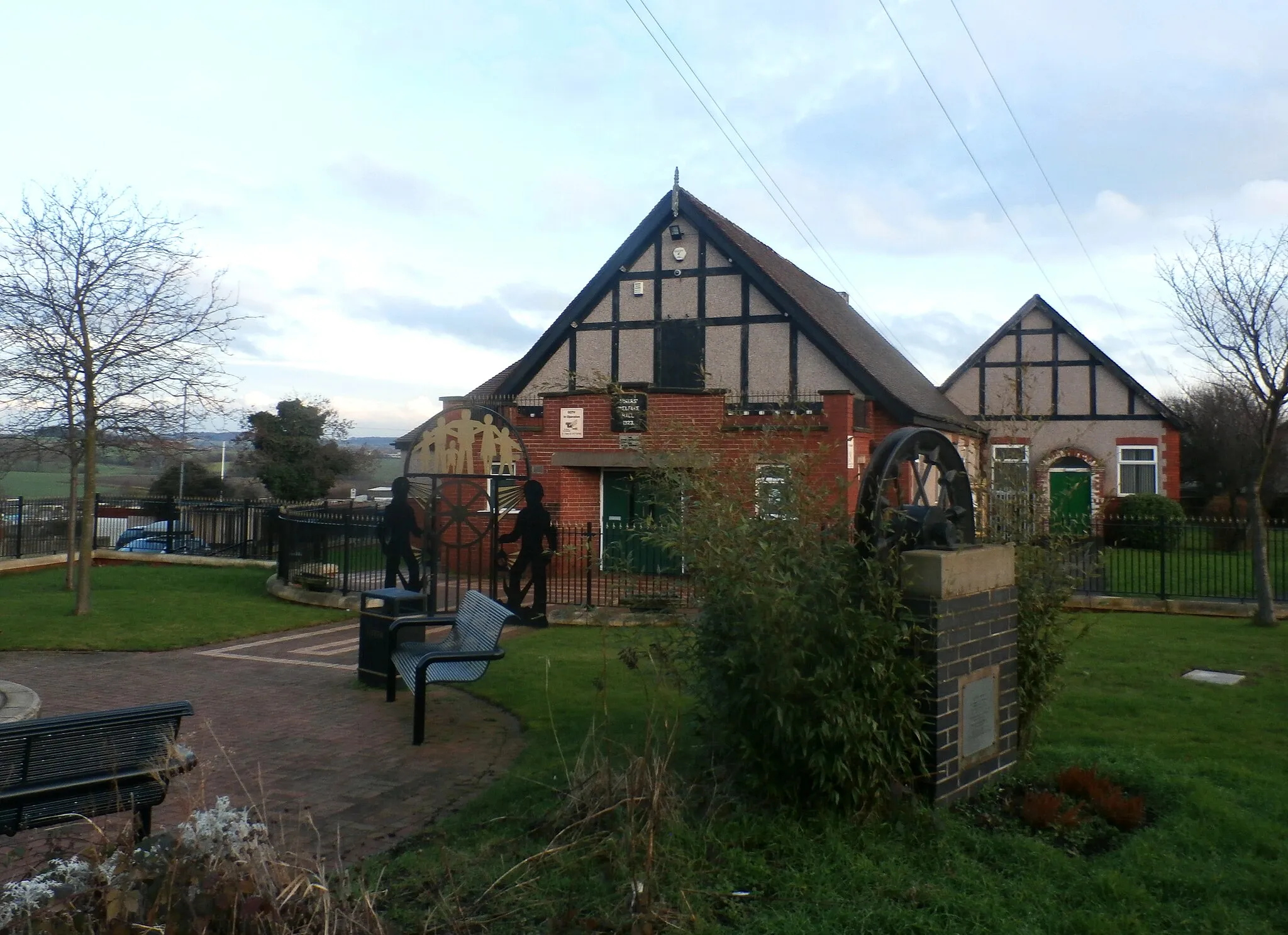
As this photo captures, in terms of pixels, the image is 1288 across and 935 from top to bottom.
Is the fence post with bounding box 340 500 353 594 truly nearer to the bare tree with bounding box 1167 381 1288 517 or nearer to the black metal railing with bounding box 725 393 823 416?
the black metal railing with bounding box 725 393 823 416

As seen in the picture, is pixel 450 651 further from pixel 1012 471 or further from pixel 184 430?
pixel 184 430

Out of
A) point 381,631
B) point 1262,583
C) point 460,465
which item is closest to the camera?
point 381,631

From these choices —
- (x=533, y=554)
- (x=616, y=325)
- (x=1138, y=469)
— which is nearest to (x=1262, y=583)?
(x=533, y=554)

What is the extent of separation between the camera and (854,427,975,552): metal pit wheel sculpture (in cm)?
507

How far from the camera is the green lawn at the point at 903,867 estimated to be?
391 cm

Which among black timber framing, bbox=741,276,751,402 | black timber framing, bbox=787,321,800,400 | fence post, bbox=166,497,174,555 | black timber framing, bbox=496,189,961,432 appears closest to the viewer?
black timber framing, bbox=496,189,961,432

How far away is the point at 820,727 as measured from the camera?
4637 millimetres

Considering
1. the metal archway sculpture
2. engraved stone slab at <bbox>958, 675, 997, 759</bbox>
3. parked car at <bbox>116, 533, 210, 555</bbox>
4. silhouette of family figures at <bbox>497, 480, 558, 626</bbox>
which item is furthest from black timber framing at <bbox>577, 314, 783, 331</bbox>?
engraved stone slab at <bbox>958, 675, 997, 759</bbox>

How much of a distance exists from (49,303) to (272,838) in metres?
9.80

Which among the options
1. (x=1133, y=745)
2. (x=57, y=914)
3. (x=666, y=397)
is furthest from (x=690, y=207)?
(x=57, y=914)

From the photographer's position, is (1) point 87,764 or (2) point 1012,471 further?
(2) point 1012,471

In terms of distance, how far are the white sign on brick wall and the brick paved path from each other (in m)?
7.69

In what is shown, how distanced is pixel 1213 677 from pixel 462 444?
A: 8.76m

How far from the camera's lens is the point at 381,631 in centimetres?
864
